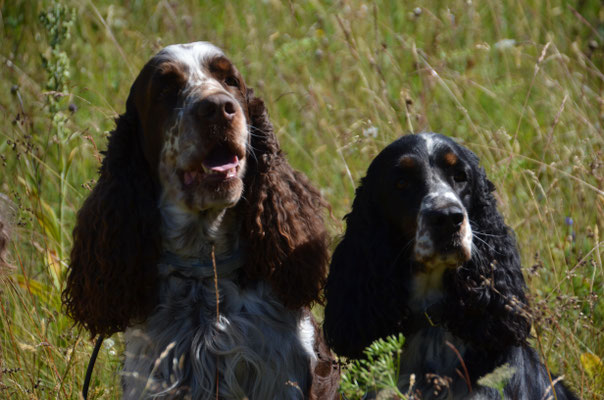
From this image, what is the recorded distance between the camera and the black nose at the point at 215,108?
359cm

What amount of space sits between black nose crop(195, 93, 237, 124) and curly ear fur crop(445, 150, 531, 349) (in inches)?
41.5

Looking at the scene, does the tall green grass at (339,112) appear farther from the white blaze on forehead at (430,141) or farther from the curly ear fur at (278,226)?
the white blaze on forehead at (430,141)

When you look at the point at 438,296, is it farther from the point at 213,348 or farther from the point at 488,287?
the point at 213,348

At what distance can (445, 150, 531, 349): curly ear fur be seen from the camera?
3.54 meters

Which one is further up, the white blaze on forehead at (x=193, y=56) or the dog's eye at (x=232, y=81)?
the white blaze on forehead at (x=193, y=56)

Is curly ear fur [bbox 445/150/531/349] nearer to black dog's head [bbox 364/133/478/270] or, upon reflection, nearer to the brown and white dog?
black dog's head [bbox 364/133/478/270]

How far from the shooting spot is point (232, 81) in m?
3.98

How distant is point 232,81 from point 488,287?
1.44 m

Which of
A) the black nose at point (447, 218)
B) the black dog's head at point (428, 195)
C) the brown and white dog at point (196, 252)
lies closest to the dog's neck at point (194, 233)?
the brown and white dog at point (196, 252)

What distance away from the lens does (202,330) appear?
375 cm

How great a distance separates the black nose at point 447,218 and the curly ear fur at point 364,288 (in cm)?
38

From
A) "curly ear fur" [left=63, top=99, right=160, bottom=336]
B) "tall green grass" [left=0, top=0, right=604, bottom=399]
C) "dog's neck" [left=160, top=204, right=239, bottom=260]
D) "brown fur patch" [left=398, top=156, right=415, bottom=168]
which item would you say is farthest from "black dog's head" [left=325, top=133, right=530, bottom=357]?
"curly ear fur" [left=63, top=99, right=160, bottom=336]

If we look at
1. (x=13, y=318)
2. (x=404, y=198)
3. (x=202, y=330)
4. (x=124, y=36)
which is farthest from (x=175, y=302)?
(x=124, y=36)

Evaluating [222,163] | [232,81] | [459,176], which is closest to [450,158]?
[459,176]
